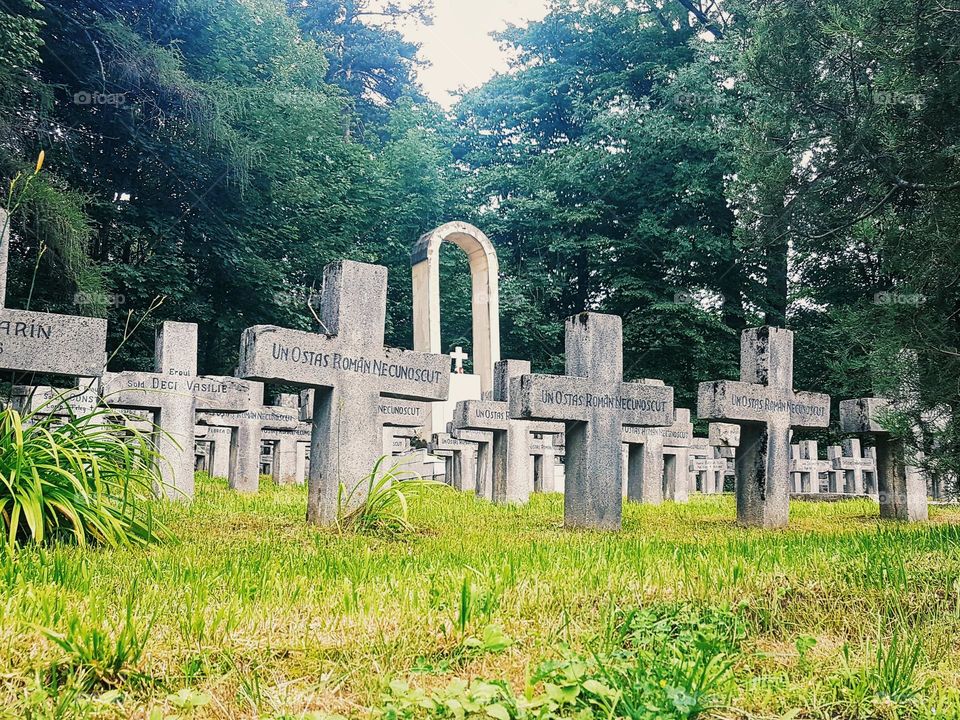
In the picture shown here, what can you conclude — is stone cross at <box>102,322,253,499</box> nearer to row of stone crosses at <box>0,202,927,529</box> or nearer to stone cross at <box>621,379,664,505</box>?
row of stone crosses at <box>0,202,927,529</box>

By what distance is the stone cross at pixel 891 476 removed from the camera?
347 inches

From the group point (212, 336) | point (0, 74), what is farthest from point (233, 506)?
point (212, 336)

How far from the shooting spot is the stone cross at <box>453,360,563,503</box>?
9.87 meters

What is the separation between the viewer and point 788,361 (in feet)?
27.9

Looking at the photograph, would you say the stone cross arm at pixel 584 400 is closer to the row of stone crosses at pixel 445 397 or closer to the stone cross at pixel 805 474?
the row of stone crosses at pixel 445 397

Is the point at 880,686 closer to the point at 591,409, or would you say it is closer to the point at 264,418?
the point at 591,409

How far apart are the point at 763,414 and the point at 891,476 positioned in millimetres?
2006

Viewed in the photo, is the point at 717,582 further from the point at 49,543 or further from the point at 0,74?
the point at 0,74

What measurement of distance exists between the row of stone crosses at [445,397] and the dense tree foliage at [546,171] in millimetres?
1244

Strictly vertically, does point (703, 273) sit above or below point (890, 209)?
above

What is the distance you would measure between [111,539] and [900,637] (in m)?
3.73

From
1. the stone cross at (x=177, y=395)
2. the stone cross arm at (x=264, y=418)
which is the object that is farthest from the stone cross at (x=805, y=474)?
the stone cross at (x=177, y=395)

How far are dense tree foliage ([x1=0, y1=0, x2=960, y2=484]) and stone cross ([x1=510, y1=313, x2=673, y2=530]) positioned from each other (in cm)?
194

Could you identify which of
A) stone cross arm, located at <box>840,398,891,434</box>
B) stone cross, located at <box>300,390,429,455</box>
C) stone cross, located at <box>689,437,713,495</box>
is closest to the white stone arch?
stone cross, located at <box>689,437,713,495</box>
